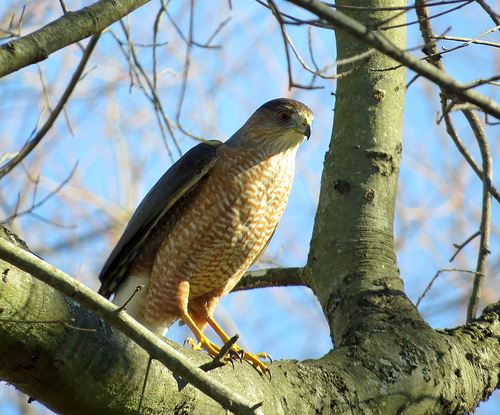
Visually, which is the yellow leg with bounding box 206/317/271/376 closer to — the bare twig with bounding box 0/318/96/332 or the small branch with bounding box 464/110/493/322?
the bare twig with bounding box 0/318/96/332

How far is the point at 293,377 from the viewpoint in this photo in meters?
3.64

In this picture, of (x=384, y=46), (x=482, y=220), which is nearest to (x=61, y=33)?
(x=384, y=46)

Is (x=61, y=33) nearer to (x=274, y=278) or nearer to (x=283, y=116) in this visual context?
(x=274, y=278)

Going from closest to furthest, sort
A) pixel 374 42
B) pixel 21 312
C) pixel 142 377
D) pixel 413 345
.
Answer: pixel 374 42 < pixel 21 312 < pixel 142 377 < pixel 413 345

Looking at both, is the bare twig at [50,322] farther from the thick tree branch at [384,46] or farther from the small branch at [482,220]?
the small branch at [482,220]

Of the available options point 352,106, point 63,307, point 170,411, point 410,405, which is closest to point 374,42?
point 63,307

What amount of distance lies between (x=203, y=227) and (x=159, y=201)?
0.37 metres

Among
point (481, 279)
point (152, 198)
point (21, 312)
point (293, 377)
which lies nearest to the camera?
point (21, 312)

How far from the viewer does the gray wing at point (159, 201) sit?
5371 mm

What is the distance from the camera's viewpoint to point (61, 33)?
3248 millimetres

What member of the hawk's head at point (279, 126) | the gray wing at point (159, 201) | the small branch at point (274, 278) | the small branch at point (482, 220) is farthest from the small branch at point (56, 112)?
the small branch at point (482, 220)

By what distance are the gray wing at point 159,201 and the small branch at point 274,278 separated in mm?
712

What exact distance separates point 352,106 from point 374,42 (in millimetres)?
2732

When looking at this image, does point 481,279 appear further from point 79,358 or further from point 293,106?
point 79,358
